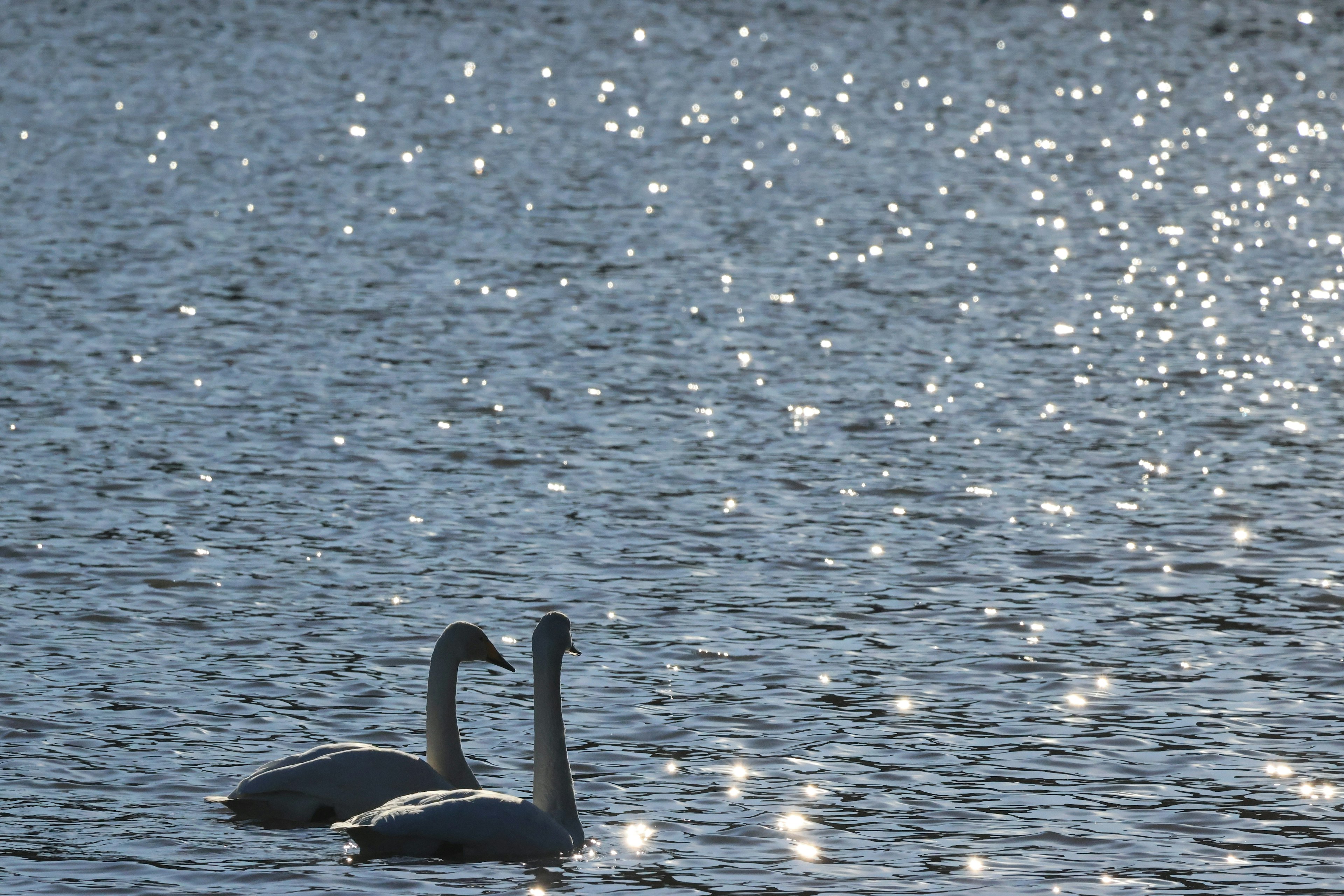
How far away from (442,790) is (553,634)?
116cm

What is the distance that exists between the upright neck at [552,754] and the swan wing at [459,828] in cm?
22

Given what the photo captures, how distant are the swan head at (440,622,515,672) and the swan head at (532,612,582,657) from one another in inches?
15.4

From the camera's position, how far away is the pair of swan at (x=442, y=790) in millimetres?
12914

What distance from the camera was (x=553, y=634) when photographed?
45.4 ft

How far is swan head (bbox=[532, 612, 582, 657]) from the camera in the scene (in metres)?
13.8

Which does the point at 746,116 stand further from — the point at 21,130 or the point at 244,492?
the point at 244,492

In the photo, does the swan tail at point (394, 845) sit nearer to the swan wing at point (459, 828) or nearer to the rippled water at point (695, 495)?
the swan wing at point (459, 828)

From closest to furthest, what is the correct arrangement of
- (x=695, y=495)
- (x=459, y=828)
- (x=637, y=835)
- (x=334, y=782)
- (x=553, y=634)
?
(x=459, y=828)
(x=334, y=782)
(x=637, y=835)
(x=553, y=634)
(x=695, y=495)

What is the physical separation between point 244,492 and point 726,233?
62.2 ft

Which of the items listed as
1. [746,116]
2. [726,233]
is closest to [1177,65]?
[746,116]

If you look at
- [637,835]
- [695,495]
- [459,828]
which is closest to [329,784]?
[459,828]

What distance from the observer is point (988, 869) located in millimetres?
13055

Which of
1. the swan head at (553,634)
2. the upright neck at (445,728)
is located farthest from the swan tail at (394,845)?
the swan head at (553,634)

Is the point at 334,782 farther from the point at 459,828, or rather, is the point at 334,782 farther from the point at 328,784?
the point at 459,828
